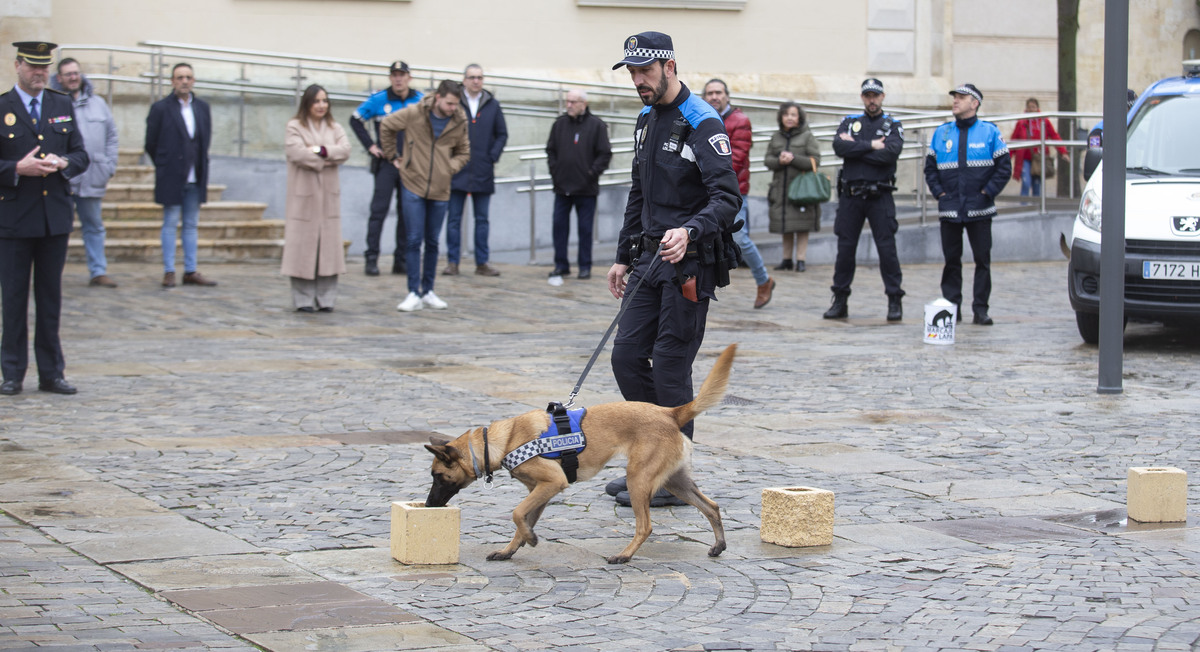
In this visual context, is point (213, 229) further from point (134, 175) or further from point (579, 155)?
point (579, 155)

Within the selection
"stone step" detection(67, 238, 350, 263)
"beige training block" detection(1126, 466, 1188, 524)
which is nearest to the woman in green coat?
"stone step" detection(67, 238, 350, 263)

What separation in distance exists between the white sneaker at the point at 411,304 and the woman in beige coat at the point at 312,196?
706 mm

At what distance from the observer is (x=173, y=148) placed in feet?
48.7

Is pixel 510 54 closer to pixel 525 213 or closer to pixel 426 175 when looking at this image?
pixel 525 213

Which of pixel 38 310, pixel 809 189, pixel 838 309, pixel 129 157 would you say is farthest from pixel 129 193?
pixel 38 310

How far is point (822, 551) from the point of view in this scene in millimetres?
5648

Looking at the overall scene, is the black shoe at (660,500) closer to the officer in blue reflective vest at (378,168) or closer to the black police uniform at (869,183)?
the black police uniform at (869,183)

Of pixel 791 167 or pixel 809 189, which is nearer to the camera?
pixel 809 189

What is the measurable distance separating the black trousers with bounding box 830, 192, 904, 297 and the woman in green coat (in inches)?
167

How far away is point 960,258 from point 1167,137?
196 cm

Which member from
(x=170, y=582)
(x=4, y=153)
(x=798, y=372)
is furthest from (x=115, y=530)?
(x=798, y=372)

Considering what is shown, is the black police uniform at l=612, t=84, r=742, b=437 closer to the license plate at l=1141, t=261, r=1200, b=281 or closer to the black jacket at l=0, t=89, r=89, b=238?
the black jacket at l=0, t=89, r=89, b=238

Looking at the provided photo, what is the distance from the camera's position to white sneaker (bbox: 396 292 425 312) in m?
13.8

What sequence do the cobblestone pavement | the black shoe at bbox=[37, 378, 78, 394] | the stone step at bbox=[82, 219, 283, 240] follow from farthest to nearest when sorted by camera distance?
the stone step at bbox=[82, 219, 283, 240], the black shoe at bbox=[37, 378, 78, 394], the cobblestone pavement
